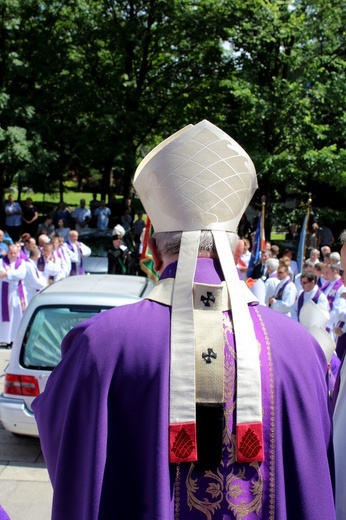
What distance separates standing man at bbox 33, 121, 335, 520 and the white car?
12.8 feet

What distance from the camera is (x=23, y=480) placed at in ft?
18.2

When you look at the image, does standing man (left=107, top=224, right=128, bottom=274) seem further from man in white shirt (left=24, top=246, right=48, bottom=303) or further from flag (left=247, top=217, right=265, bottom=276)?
man in white shirt (left=24, top=246, right=48, bottom=303)

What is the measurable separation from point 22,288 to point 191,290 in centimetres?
969

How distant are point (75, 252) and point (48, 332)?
8276mm

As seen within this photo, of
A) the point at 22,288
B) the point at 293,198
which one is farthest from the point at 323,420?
the point at 293,198

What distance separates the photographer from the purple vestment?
192cm

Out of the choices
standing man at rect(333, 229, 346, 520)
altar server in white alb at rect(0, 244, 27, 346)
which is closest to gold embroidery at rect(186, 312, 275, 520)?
standing man at rect(333, 229, 346, 520)

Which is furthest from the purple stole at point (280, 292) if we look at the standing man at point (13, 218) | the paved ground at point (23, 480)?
the standing man at point (13, 218)

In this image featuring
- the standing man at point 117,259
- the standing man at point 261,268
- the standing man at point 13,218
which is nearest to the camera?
the standing man at point 261,268

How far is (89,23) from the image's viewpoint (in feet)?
71.6

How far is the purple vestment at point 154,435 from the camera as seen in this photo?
1920 mm

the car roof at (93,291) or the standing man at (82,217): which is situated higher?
the car roof at (93,291)

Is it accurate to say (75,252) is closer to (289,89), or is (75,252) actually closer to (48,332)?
(48,332)

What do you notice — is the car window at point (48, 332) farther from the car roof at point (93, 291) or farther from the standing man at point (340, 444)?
the standing man at point (340, 444)
